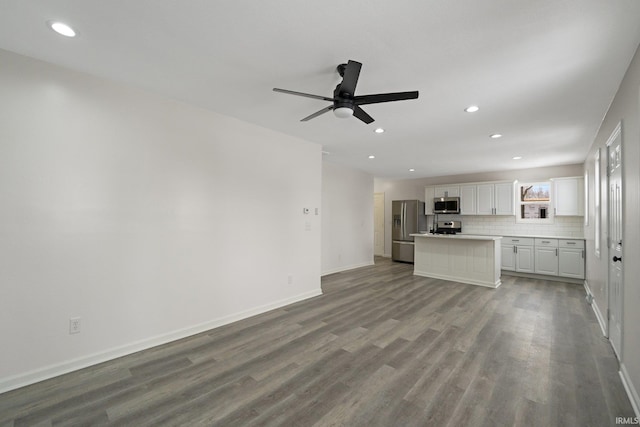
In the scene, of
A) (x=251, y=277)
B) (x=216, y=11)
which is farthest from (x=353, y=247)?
(x=216, y=11)

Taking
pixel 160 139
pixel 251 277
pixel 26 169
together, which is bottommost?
pixel 251 277

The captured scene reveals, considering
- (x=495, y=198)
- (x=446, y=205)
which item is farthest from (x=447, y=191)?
(x=495, y=198)

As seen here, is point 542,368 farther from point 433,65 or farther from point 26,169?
point 26,169

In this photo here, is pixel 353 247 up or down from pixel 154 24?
down

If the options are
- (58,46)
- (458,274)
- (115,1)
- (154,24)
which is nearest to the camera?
(115,1)

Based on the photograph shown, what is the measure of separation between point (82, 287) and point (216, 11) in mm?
2662

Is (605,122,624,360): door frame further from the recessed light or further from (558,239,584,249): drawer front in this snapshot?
the recessed light

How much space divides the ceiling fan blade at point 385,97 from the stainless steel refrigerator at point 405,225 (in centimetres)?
639

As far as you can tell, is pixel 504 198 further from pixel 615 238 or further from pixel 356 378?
pixel 356 378

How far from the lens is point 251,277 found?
3779 millimetres

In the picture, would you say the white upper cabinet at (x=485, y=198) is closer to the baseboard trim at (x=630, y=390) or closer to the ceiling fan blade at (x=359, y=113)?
the baseboard trim at (x=630, y=390)

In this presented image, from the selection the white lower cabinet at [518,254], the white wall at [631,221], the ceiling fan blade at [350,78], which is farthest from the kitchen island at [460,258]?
the ceiling fan blade at [350,78]

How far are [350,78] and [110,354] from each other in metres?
3.42

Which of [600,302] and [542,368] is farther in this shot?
[600,302]
